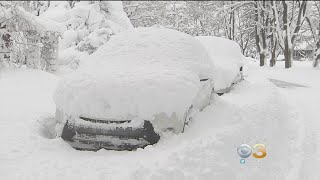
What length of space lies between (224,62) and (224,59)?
1.23 ft

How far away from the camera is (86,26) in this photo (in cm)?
1958

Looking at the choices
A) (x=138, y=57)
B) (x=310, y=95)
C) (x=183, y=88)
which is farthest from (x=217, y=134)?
(x=310, y=95)

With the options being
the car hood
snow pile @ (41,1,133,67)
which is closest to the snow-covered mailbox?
snow pile @ (41,1,133,67)

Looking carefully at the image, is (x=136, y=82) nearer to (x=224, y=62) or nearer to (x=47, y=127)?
(x=47, y=127)

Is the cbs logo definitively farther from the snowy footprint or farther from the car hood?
the snowy footprint

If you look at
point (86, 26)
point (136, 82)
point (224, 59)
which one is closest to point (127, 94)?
point (136, 82)

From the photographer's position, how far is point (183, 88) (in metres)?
5.09

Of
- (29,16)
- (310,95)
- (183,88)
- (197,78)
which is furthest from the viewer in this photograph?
(29,16)

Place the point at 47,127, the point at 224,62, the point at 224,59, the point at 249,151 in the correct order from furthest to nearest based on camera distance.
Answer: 1. the point at 224,59
2. the point at 224,62
3. the point at 47,127
4. the point at 249,151

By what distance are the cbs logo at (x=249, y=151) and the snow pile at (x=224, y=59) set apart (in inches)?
169

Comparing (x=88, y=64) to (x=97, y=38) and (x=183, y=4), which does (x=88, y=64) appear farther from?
(x=183, y=4)

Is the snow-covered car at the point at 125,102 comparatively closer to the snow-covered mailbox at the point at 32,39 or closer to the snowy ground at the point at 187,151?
the snowy ground at the point at 187,151

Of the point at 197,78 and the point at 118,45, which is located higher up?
the point at 118,45

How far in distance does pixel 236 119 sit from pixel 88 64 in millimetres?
2707
